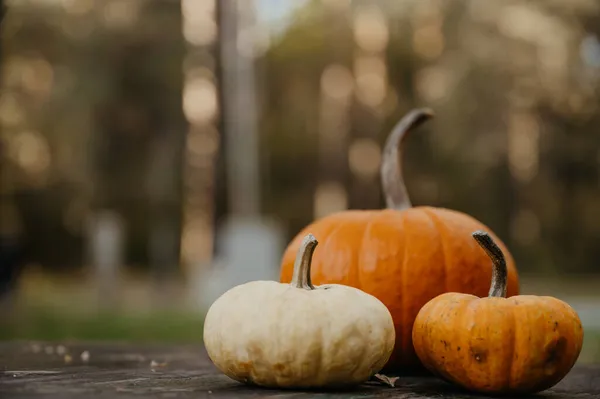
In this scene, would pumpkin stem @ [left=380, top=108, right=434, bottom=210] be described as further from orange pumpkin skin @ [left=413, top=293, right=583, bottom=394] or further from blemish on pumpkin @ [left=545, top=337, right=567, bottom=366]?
blemish on pumpkin @ [left=545, top=337, right=567, bottom=366]

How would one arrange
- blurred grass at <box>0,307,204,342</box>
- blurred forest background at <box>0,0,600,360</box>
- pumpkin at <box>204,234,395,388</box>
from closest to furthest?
1. pumpkin at <box>204,234,395,388</box>
2. blurred grass at <box>0,307,204,342</box>
3. blurred forest background at <box>0,0,600,360</box>

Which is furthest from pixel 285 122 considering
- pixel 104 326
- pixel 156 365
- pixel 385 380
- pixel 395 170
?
pixel 385 380

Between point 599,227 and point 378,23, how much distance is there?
7941mm

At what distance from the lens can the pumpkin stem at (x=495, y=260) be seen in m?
2.49

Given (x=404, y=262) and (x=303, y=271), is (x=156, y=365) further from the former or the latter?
(x=404, y=262)

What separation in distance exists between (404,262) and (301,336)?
2.63 feet

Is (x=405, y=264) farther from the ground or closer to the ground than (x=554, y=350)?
farther from the ground

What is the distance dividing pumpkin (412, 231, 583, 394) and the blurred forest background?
60.8 ft

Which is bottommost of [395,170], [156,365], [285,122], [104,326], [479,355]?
[104,326]

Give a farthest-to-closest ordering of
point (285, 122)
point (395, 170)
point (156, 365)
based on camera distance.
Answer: point (285, 122) < point (395, 170) < point (156, 365)

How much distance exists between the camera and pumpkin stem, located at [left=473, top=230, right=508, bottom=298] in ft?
8.16

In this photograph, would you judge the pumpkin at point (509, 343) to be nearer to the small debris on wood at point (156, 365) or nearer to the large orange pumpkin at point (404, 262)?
the large orange pumpkin at point (404, 262)

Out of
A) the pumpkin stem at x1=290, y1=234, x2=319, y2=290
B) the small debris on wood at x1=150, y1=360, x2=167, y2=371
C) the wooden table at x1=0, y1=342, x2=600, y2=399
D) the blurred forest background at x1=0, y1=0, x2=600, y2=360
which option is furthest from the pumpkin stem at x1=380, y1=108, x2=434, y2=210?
the blurred forest background at x1=0, y1=0, x2=600, y2=360

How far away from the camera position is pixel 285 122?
89.0 feet
